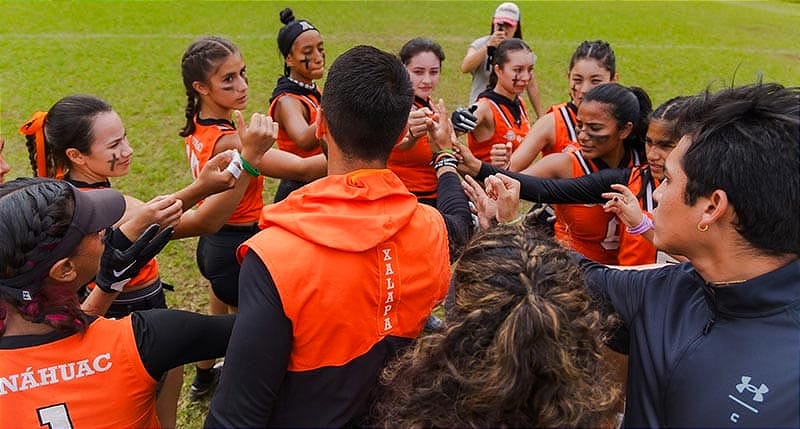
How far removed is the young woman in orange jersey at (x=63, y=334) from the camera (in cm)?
182

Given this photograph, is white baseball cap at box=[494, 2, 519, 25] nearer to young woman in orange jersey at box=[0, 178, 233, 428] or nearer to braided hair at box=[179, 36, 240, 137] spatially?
braided hair at box=[179, 36, 240, 137]

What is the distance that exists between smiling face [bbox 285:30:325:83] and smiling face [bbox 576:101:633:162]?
6.66ft

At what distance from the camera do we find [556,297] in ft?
4.95

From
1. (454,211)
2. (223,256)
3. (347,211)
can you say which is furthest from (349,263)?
(223,256)

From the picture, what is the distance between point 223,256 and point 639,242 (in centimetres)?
263

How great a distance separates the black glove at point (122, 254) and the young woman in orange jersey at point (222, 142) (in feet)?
3.67

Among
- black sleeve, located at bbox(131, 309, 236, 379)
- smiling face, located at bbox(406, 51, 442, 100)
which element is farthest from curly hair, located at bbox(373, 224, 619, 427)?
smiling face, located at bbox(406, 51, 442, 100)

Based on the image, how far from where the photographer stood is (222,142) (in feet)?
11.4

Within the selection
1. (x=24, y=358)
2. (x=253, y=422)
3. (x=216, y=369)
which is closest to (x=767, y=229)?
(x=253, y=422)

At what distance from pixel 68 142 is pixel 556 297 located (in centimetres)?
274

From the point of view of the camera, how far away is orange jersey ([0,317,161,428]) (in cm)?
181

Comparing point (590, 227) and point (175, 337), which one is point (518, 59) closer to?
point (590, 227)

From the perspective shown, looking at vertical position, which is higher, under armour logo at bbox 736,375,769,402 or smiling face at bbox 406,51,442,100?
smiling face at bbox 406,51,442,100

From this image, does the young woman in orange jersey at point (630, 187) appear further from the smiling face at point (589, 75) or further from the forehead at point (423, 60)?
the forehead at point (423, 60)
